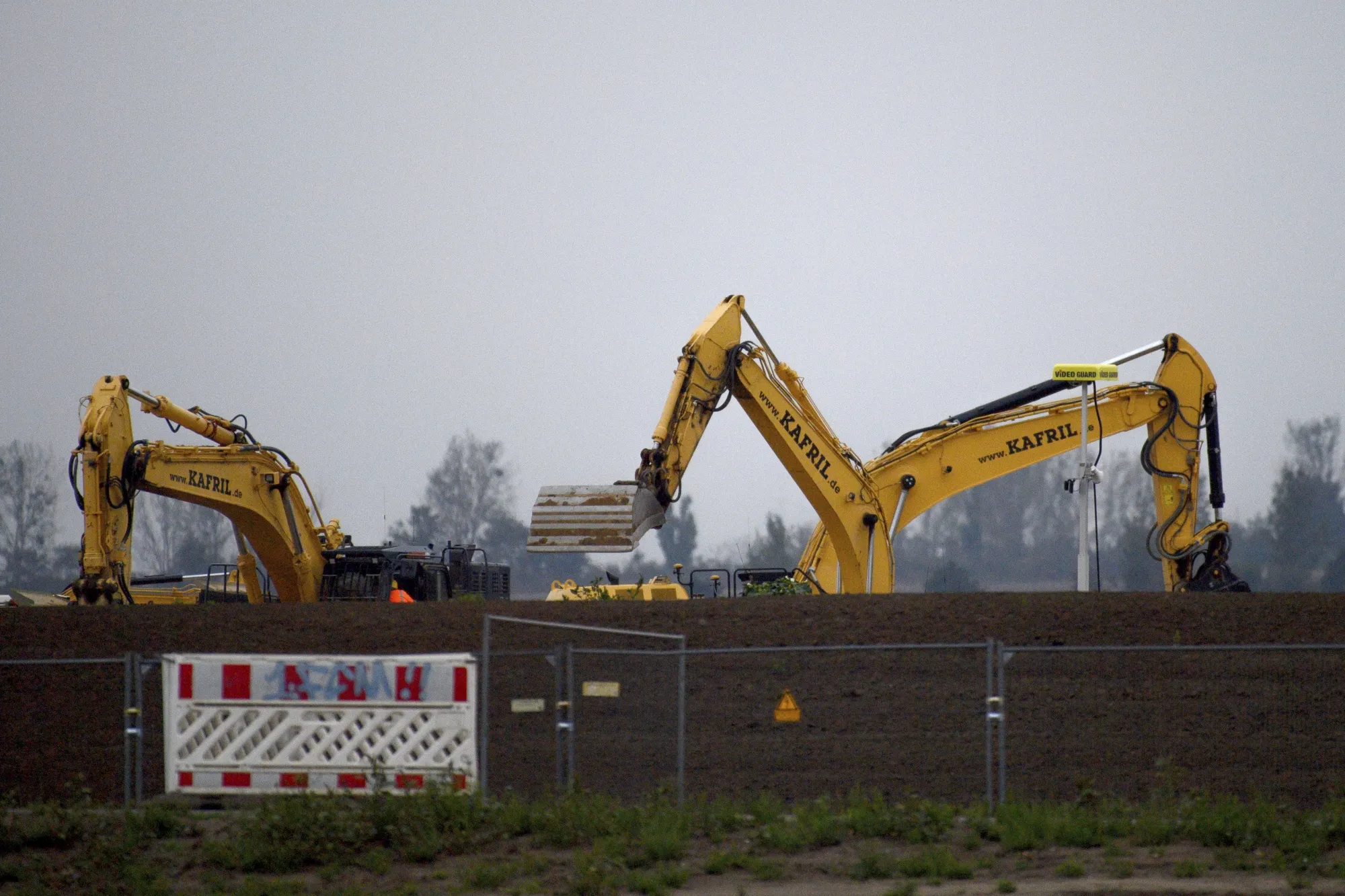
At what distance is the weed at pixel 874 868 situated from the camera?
11.7 m

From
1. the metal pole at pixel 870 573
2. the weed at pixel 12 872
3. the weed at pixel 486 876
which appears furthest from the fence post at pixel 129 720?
the metal pole at pixel 870 573

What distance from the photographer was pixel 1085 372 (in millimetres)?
21766

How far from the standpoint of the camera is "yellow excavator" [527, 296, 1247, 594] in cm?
2155

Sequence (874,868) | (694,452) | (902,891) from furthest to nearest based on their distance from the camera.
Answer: (694,452) → (874,868) → (902,891)

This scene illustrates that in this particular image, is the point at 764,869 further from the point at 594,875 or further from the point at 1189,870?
the point at 1189,870

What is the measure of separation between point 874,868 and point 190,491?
14.1 m

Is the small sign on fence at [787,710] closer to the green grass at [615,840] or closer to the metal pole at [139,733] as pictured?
the green grass at [615,840]

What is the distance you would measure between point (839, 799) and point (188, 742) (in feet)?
21.3

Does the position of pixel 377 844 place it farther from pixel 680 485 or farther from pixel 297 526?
pixel 297 526

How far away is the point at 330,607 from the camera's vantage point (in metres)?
19.9

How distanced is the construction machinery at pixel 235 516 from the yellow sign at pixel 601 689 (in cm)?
A: 1029

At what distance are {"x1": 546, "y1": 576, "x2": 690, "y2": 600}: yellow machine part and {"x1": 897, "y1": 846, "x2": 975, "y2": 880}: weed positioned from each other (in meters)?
10.3

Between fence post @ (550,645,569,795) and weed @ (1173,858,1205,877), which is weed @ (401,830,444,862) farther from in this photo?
weed @ (1173,858,1205,877)

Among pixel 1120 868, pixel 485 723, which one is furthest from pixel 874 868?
pixel 485 723
